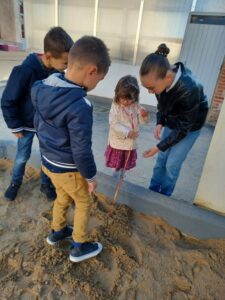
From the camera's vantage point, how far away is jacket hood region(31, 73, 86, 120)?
1250mm

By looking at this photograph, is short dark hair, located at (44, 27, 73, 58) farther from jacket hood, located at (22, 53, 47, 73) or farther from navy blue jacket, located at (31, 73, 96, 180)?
navy blue jacket, located at (31, 73, 96, 180)

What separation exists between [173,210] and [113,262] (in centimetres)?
66

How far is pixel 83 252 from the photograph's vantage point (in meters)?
1.65

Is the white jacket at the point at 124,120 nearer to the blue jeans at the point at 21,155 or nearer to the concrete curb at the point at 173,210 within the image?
the concrete curb at the point at 173,210

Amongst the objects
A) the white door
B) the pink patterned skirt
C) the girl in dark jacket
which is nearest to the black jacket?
the girl in dark jacket

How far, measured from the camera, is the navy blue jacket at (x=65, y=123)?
1.25 meters

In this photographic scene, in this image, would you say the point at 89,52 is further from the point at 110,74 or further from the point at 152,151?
the point at 110,74

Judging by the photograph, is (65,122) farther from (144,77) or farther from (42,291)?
(42,291)

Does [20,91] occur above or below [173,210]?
above

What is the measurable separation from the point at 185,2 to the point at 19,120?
15.8 ft

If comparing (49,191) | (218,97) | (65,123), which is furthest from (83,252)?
(218,97)

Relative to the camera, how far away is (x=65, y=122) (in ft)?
4.26

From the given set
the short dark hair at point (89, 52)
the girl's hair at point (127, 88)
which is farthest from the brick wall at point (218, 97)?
the short dark hair at point (89, 52)

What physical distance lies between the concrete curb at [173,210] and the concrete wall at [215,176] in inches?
3.4
